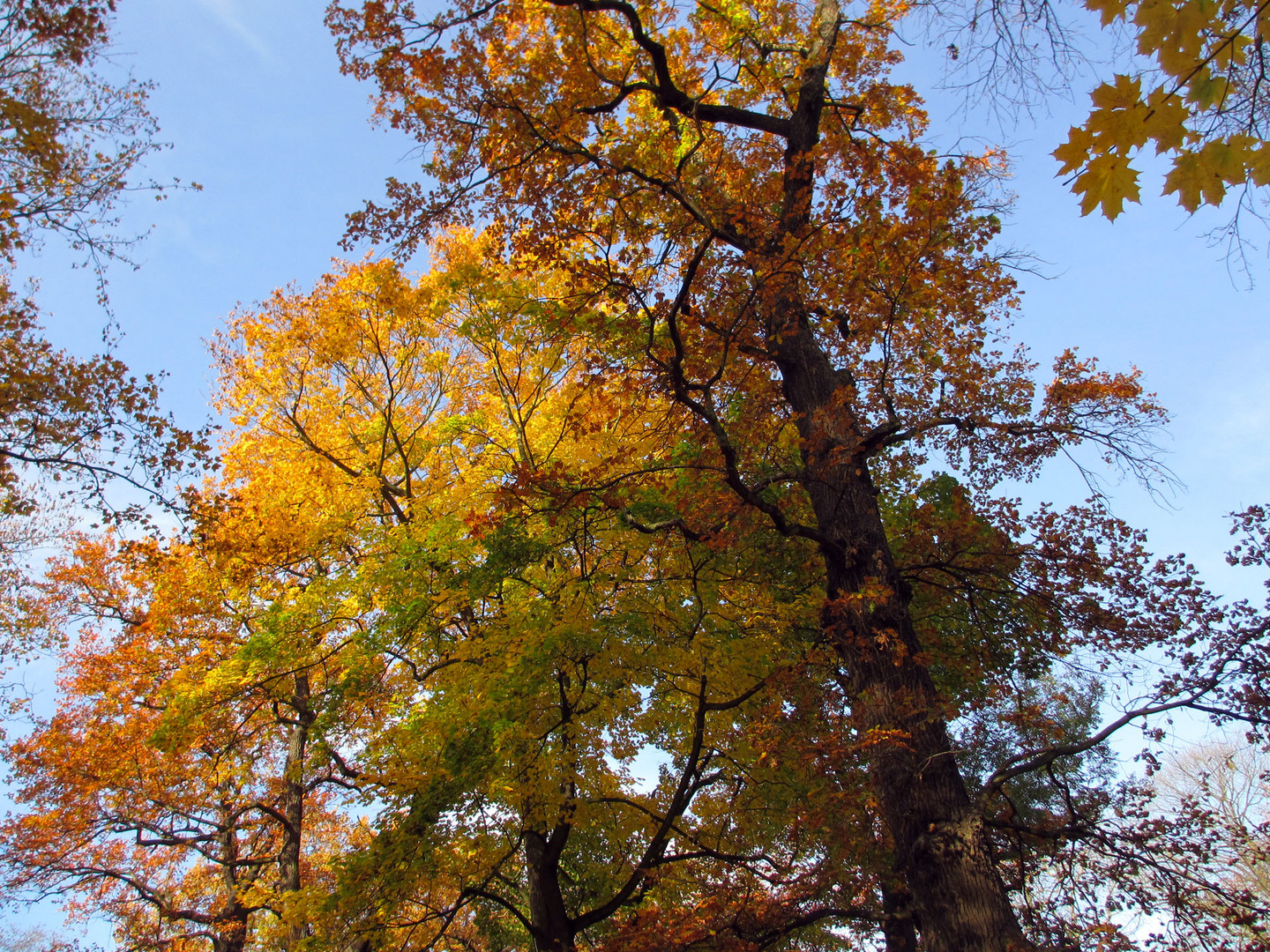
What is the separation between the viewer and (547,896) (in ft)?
27.3

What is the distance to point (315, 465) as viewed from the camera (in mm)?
11867

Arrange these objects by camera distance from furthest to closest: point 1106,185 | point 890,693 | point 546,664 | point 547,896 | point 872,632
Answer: point 547,896, point 546,664, point 872,632, point 890,693, point 1106,185

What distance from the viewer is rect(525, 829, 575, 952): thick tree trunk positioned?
8086 millimetres

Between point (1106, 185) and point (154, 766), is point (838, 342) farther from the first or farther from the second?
point (154, 766)

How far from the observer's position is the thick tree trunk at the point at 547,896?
8086 millimetres

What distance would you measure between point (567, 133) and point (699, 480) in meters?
3.40

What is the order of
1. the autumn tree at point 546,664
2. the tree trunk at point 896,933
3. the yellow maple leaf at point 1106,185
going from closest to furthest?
the yellow maple leaf at point 1106,185 → the autumn tree at point 546,664 → the tree trunk at point 896,933

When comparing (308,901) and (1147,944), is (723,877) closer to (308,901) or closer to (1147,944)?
(1147,944)

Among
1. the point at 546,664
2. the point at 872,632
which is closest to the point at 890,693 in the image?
the point at 872,632

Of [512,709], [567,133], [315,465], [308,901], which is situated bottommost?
[308,901]

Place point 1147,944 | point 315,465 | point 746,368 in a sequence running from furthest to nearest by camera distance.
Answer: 1. point 315,465
2. point 746,368
3. point 1147,944

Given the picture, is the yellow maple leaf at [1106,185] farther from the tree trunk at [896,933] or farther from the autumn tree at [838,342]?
the tree trunk at [896,933]

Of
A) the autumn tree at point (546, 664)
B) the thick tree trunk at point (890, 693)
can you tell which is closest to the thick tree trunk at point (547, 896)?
the autumn tree at point (546, 664)

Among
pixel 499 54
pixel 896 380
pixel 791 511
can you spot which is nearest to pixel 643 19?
pixel 499 54
